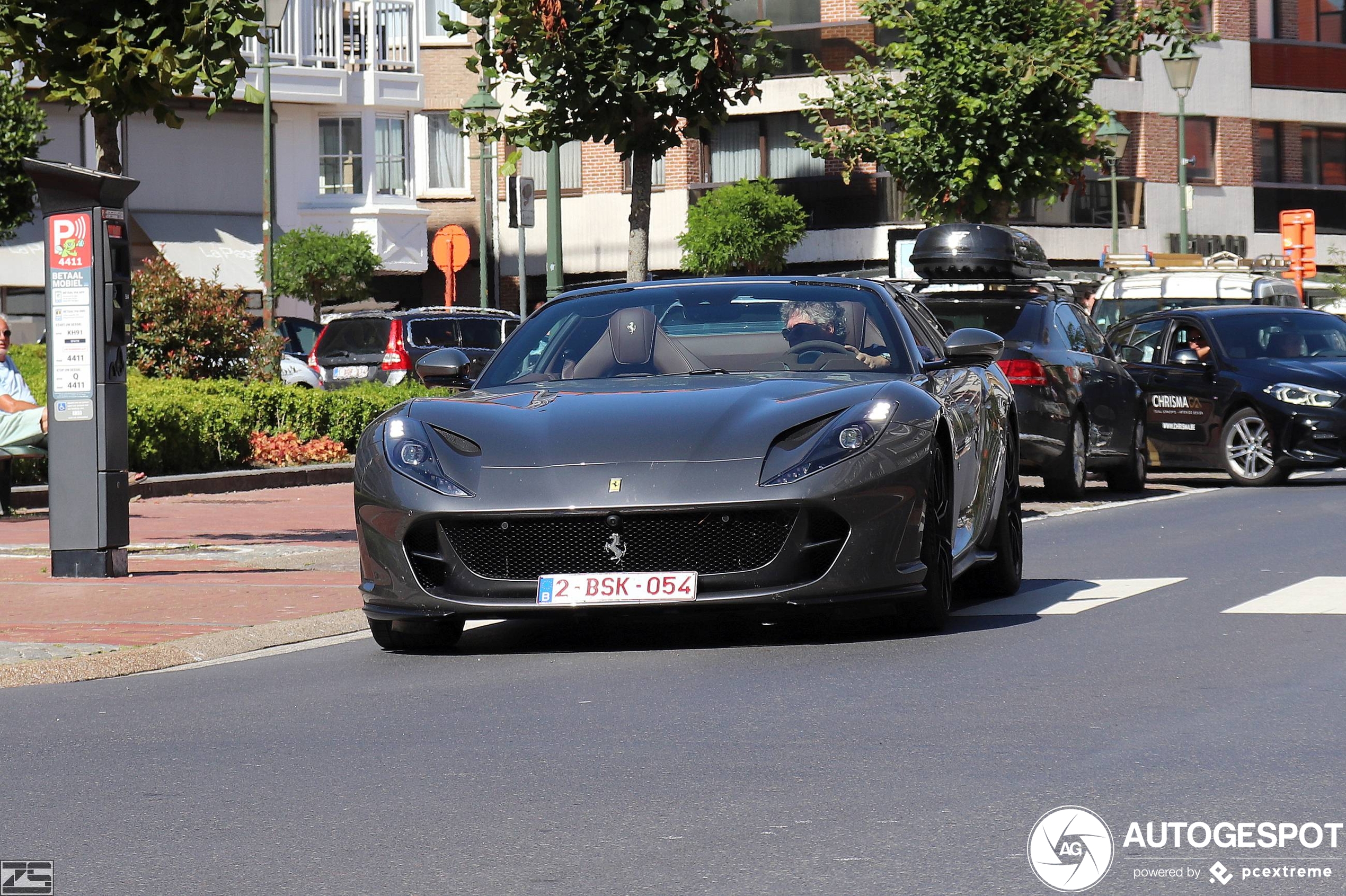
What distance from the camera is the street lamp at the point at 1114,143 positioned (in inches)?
1093

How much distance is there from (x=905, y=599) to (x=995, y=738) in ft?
6.35

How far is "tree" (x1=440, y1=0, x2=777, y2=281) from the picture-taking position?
16.9m

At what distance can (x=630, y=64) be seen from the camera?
17.1 metres

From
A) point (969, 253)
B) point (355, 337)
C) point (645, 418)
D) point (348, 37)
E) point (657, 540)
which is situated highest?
point (348, 37)

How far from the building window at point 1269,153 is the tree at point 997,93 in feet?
91.1

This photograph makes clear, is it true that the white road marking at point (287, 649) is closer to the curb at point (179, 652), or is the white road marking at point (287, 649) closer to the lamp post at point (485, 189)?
Result: the curb at point (179, 652)

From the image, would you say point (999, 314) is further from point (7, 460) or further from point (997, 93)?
point (997, 93)

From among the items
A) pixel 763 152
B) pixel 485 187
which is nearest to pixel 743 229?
pixel 763 152

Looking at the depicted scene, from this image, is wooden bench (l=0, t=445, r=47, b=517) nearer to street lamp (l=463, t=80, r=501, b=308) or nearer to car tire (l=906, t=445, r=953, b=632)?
car tire (l=906, t=445, r=953, b=632)

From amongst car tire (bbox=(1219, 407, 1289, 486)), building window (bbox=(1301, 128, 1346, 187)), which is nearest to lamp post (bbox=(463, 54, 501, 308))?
car tire (bbox=(1219, 407, 1289, 486))

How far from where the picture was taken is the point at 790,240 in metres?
47.4

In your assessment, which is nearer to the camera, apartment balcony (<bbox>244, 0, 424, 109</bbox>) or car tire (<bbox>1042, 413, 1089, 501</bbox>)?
car tire (<bbox>1042, 413, 1089, 501</bbox>)

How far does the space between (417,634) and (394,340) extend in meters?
20.5

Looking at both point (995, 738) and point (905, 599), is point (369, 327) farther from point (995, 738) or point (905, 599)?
point (995, 738)
